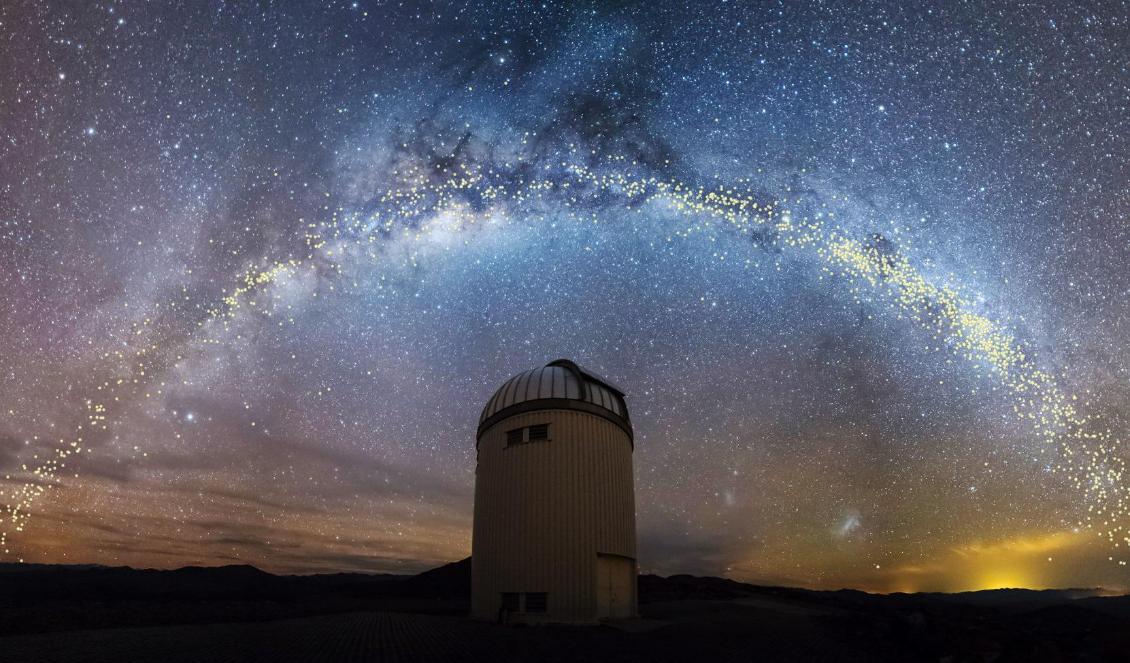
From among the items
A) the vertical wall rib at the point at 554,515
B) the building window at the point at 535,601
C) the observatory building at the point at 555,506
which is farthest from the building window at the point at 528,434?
the building window at the point at 535,601

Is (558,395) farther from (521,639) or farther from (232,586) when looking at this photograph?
(232,586)

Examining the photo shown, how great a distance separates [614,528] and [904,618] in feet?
27.2

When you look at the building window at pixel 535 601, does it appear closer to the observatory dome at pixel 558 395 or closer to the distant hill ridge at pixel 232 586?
the observatory dome at pixel 558 395

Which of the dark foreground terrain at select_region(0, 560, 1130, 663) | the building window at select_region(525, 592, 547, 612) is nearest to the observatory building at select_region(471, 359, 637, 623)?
the building window at select_region(525, 592, 547, 612)

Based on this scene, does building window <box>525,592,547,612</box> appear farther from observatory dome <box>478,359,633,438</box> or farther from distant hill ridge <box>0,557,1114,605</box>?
distant hill ridge <box>0,557,1114,605</box>

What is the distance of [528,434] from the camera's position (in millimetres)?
16969

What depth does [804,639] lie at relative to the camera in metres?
14.6

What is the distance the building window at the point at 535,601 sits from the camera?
50.3 ft

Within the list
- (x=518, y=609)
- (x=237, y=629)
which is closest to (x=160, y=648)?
(x=237, y=629)

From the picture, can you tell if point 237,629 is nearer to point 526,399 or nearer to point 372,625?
point 372,625

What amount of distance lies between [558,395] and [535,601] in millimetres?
6174

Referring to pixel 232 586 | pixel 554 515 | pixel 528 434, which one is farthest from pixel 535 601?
pixel 232 586

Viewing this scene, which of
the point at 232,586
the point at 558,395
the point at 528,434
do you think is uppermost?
the point at 558,395

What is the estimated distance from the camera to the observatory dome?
1708 cm
